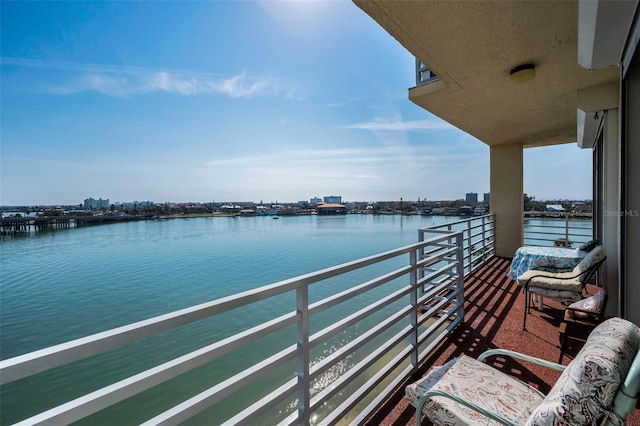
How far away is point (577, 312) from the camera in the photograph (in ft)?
6.95

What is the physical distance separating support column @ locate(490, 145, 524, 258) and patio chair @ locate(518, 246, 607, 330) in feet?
10.4

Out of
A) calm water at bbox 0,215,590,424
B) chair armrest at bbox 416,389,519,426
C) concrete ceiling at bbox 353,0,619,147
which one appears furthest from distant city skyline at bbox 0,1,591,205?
calm water at bbox 0,215,590,424

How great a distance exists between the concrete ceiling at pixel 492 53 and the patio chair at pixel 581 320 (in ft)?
6.74

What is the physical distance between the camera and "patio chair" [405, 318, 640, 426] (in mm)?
726

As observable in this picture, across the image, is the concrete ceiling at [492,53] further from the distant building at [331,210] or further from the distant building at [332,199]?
the distant building at [332,199]

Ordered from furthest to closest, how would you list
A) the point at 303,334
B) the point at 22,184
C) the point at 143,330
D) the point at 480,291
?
the point at 22,184, the point at 480,291, the point at 303,334, the point at 143,330

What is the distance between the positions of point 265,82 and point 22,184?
16.3m

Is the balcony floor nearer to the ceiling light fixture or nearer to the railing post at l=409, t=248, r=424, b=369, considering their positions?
the railing post at l=409, t=248, r=424, b=369

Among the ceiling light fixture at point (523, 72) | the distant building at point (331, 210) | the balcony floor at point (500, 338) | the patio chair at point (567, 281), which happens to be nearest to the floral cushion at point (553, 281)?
the patio chair at point (567, 281)

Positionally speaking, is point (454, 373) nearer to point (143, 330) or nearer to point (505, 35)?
point (143, 330)

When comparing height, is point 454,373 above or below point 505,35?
below

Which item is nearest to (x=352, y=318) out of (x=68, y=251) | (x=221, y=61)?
(x=221, y=61)

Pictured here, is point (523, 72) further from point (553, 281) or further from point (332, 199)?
point (332, 199)

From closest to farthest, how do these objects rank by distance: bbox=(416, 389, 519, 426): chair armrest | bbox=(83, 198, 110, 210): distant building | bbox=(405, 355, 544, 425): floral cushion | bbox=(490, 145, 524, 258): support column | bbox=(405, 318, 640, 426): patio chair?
bbox=(405, 318, 640, 426): patio chair < bbox=(416, 389, 519, 426): chair armrest < bbox=(405, 355, 544, 425): floral cushion < bbox=(490, 145, 524, 258): support column < bbox=(83, 198, 110, 210): distant building
